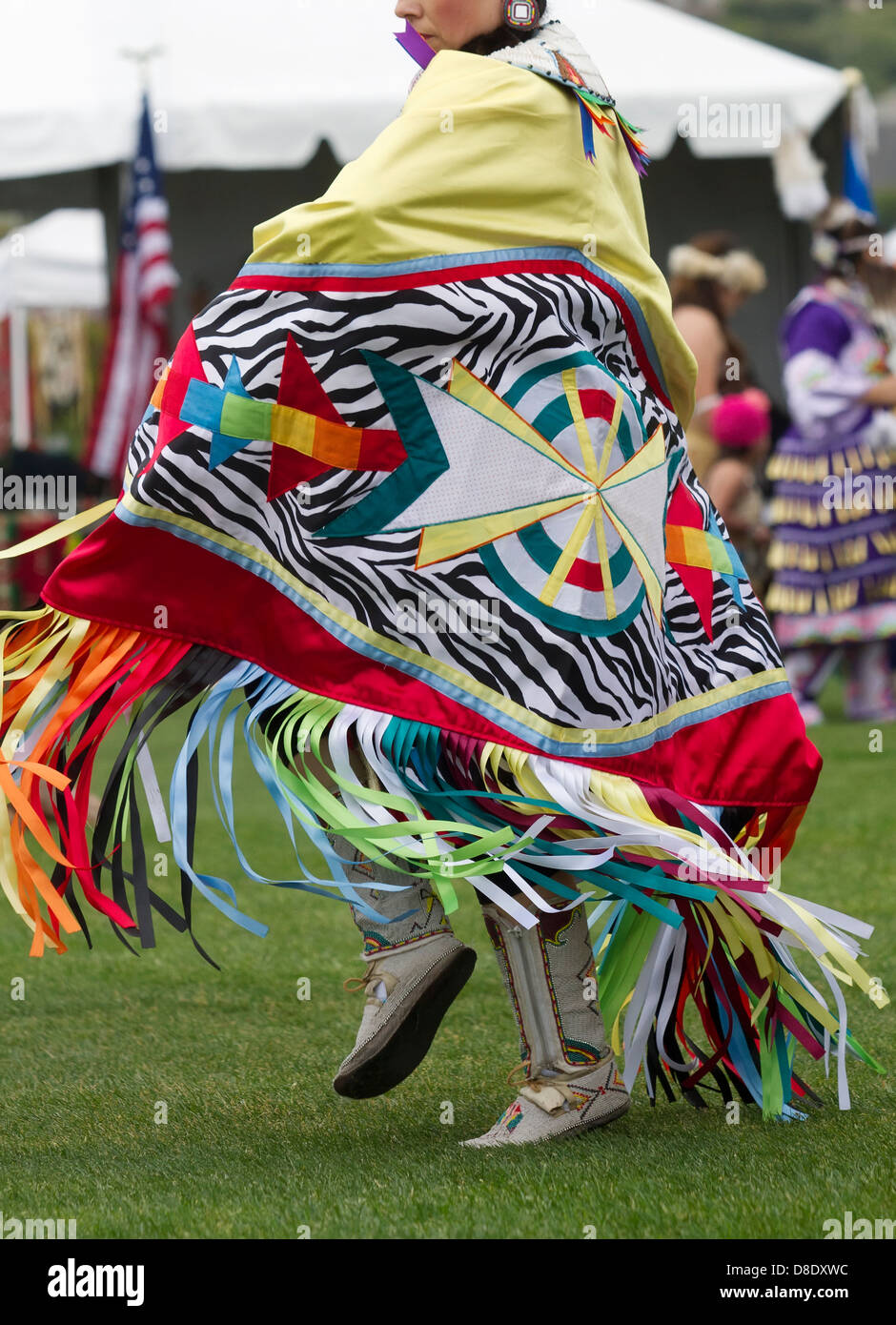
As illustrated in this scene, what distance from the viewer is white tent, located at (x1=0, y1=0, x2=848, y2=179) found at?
26.6 feet

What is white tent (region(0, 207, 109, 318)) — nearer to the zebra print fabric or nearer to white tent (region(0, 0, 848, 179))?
white tent (region(0, 0, 848, 179))

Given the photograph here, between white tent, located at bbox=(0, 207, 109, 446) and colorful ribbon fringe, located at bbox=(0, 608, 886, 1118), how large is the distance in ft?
32.1

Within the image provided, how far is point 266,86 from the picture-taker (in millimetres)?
8180

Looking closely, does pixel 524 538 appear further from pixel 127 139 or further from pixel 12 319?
pixel 12 319

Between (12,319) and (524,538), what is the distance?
34.8ft

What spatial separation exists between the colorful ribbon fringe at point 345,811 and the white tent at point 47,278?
9791mm

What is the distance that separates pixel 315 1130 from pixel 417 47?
1.33 m

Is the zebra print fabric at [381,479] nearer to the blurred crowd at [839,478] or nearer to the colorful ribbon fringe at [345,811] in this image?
the colorful ribbon fringe at [345,811]

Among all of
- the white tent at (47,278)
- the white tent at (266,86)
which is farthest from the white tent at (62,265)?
the white tent at (266,86)

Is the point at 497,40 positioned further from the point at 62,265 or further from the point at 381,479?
the point at 62,265

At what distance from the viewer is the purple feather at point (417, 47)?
230 centimetres

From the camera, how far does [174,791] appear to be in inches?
82.7

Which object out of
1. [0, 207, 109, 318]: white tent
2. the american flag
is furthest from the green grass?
[0, 207, 109, 318]: white tent
